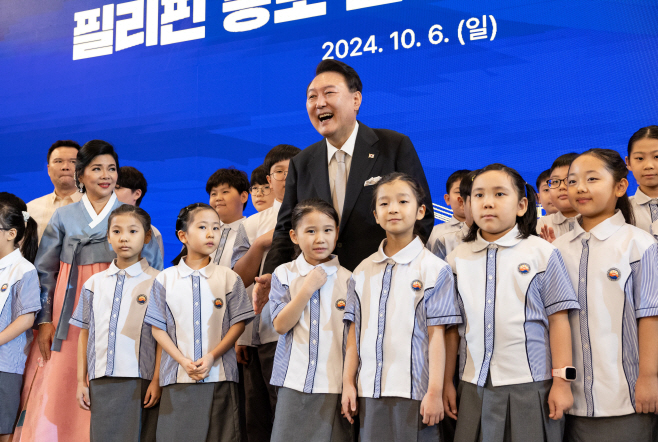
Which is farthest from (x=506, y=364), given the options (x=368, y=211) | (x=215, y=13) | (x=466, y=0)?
(x=215, y=13)

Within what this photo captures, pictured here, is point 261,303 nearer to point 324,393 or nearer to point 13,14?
point 324,393

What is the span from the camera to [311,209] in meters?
2.21

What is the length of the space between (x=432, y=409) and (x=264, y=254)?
1.24 meters

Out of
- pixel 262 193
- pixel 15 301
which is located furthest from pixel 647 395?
pixel 15 301

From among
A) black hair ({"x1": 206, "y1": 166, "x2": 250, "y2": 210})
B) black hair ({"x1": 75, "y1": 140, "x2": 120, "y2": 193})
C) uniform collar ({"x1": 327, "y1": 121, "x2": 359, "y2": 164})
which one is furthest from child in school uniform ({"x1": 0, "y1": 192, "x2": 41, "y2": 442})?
uniform collar ({"x1": 327, "y1": 121, "x2": 359, "y2": 164})

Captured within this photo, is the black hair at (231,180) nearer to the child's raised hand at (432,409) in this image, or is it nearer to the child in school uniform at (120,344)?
the child in school uniform at (120,344)

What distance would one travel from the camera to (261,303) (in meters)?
2.44

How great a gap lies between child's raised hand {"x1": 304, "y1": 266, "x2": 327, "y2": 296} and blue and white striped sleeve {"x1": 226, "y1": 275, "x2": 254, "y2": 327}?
419mm

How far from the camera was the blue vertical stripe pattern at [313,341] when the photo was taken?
2.07m

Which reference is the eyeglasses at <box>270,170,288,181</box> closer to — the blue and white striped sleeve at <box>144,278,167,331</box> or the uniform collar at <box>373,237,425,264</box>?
the blue and white striped sleeve at <box>144,278,167,331</box>

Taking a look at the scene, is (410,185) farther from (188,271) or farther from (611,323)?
(188,271)

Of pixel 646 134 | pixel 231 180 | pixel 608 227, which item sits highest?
pixel 231 180

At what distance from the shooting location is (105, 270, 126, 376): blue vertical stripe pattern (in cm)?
243

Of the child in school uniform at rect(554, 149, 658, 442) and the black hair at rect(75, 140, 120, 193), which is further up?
the black hair at rect(75, 140, 120, 193)
